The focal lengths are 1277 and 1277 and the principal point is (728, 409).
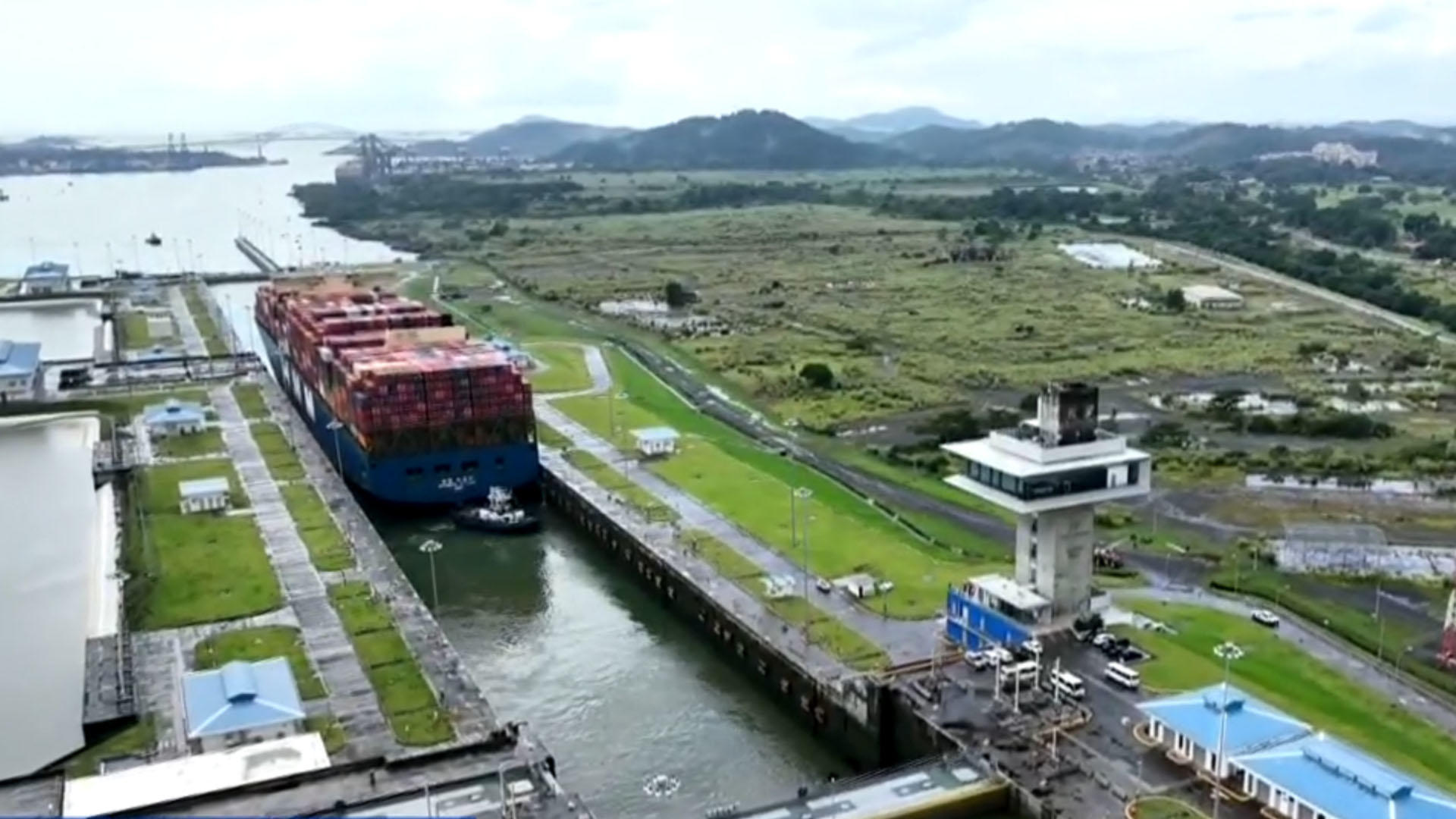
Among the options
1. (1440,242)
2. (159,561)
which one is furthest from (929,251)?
(159,561)

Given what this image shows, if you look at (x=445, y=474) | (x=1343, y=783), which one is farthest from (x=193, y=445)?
(x=1343, y=783)

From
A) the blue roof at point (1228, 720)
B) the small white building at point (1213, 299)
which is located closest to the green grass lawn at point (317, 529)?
the blue roof at point (1228, 720)

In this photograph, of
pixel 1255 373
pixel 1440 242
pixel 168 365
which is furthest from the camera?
pixel 1440 242

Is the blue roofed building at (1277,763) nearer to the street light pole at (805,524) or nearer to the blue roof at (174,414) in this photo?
the street light pole at (805,524)

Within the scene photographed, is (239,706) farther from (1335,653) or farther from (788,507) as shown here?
(1335,653)

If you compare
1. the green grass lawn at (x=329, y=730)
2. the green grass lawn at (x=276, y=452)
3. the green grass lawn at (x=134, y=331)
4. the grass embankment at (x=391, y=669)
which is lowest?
the green grass lawn at (x=329, y=730)

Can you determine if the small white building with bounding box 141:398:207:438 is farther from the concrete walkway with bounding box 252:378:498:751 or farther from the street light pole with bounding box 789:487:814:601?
the street light pole with bounding box 789:487:814:601

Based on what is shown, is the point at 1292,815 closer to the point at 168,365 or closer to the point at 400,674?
the point at 400,674
